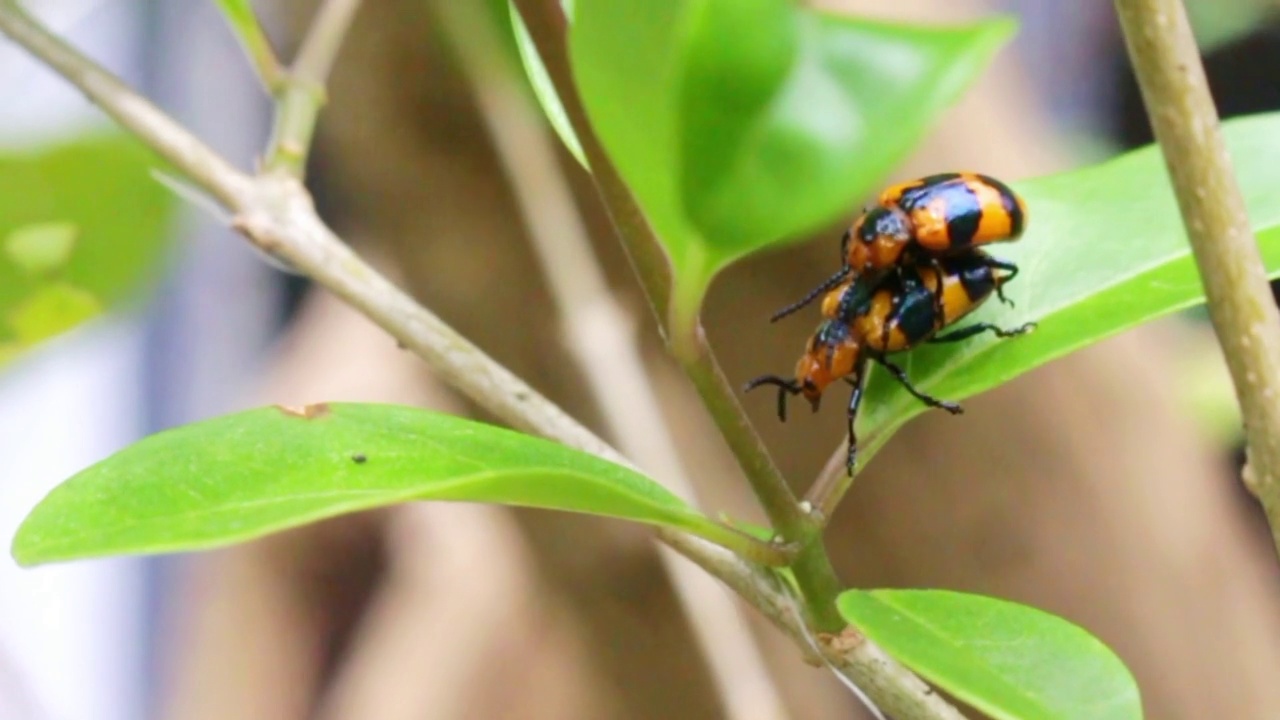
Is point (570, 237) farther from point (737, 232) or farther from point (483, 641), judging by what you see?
point (737, 232)

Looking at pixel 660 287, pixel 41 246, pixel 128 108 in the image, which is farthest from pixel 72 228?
pixel 660 287

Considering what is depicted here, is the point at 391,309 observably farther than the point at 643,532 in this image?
No

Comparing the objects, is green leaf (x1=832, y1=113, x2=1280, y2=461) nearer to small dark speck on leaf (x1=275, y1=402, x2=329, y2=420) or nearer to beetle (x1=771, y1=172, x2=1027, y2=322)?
beetle (x1=771, y1=172, x2=1027, y2=322)

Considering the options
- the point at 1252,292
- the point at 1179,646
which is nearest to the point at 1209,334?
the point at 1179,646

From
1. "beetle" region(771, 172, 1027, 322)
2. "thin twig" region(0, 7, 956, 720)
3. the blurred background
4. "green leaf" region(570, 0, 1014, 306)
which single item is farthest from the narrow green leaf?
the blurred background

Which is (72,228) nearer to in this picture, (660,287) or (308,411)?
(308,411)

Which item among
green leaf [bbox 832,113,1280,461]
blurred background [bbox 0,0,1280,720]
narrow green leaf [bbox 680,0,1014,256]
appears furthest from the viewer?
blurred background [bbox 0,0,1280,720]
